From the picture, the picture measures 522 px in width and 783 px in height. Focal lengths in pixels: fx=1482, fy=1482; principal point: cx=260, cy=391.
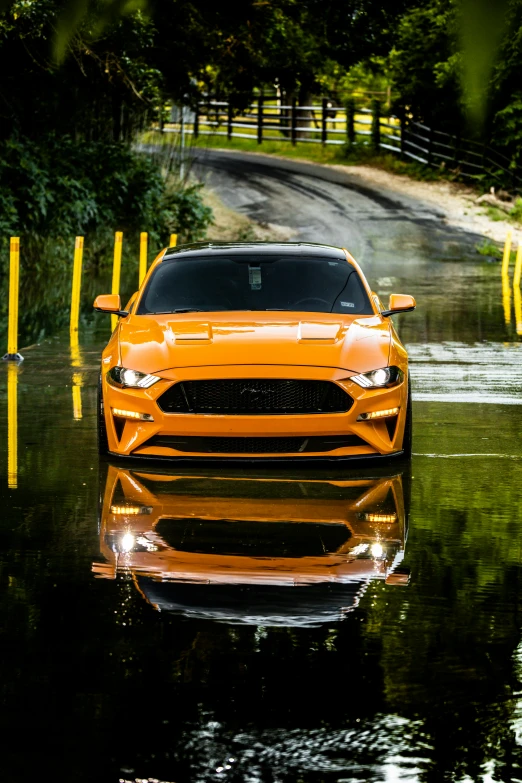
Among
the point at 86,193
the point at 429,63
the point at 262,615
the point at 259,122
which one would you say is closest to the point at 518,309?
the point at 86,193

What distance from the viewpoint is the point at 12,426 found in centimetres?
1075

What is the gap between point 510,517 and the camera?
25.0ft

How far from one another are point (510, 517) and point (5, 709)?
3856 mm

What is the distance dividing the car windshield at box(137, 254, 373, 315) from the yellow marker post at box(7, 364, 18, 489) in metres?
1.26

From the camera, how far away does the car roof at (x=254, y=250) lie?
35.7ft

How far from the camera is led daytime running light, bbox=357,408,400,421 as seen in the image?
8753mm

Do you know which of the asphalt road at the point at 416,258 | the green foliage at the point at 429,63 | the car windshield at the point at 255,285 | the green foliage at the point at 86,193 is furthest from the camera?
the green foliage at the point at 86,193

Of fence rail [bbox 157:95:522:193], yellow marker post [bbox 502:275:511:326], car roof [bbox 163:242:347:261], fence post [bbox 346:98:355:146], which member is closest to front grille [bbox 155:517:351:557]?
car roof [bbox 163:242:347:261]

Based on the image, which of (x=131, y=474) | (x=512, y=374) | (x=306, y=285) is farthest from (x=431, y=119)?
(x=512, y=374)

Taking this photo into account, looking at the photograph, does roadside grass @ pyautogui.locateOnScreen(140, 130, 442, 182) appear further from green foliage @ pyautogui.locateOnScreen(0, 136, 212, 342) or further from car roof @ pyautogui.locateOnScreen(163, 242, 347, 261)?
car roof @ pyautogui.locateOnScreen(163, 242, 347, 261)

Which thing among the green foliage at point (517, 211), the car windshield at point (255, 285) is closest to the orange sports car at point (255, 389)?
the car windshield at point (255, 285)

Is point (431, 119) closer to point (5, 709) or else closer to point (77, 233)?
point (5, 709)

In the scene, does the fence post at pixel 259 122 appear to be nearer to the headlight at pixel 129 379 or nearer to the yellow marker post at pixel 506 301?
the yellow marker post at pixel 506 301

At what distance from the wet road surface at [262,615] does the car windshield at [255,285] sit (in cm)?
111
